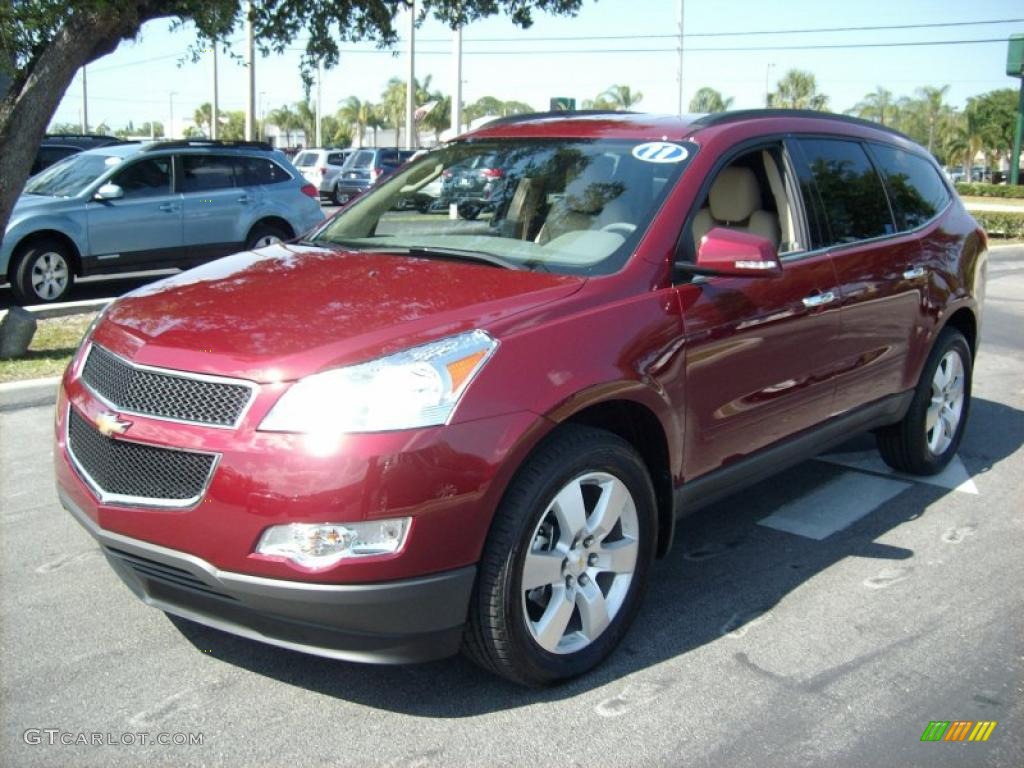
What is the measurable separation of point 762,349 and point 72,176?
32.4 ft

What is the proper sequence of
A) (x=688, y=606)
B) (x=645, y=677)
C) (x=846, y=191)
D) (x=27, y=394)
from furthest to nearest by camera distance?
(x=27, y=394)
(x=846, y=191)
(x=688, y=606)
(x=645, y=677)

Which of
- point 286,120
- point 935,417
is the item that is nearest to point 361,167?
point 935,417

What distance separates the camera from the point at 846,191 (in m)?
4.84

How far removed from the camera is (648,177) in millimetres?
3963

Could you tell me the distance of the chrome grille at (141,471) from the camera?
288cm

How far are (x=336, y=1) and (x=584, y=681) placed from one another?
31.3 ft

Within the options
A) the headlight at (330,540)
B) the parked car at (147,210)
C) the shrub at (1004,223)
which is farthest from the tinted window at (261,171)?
the shrub at (1004,223)

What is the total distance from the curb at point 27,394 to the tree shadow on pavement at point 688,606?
137 inches

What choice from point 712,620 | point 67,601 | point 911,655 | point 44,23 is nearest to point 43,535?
point 67,601

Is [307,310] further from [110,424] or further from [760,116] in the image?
[760,116]

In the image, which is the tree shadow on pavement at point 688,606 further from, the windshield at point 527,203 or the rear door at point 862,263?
the windshield at point 527,203

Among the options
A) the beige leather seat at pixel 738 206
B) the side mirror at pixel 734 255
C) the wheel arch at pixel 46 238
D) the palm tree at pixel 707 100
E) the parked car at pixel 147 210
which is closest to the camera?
the side mirror at pixel 734 255

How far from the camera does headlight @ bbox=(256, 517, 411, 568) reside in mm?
2785

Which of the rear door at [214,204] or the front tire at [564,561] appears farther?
the rear door at [214,204]
